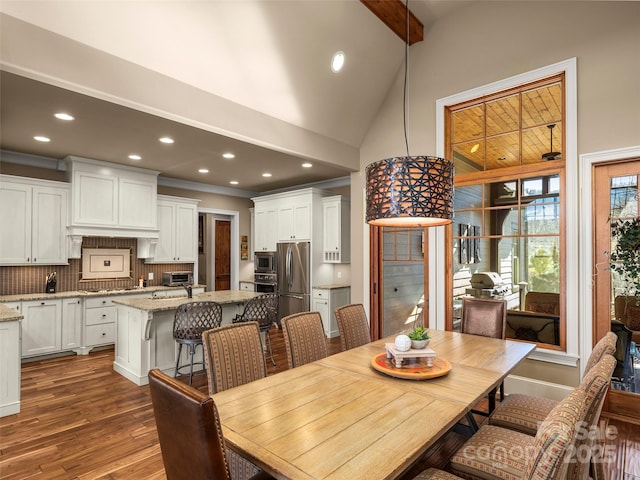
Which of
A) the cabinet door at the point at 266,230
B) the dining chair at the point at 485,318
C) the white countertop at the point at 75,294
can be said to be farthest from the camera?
the cabinet door at the point at 266,230

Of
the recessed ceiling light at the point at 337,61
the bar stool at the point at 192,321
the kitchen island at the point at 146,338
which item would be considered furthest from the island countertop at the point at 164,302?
the recessed ceiling light at the point at 337,61

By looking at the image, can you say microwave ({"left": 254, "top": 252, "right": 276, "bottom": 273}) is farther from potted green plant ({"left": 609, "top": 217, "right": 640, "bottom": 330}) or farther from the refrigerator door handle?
potted green plant ({"left": 609, "top": 217, "right": 640, "bottom": 330})

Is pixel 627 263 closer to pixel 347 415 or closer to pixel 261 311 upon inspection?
pixel 347 415

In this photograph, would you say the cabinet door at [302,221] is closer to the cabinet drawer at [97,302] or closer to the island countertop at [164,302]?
the island countertop at [164,302]

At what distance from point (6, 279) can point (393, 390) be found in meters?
5.35

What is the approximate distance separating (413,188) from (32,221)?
5106mm

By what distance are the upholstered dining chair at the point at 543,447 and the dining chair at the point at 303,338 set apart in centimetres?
111

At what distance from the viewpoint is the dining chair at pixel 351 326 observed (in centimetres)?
284

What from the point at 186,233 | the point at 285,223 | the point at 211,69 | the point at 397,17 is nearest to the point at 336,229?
the point at 285,223

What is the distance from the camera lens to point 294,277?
20.8 feet

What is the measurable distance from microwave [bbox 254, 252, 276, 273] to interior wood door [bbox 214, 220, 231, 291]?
965 mm

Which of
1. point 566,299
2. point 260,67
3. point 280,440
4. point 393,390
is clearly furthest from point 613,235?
point 260,67

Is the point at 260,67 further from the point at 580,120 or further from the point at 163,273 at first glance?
the point at 163,273

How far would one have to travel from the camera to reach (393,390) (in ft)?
5.78
